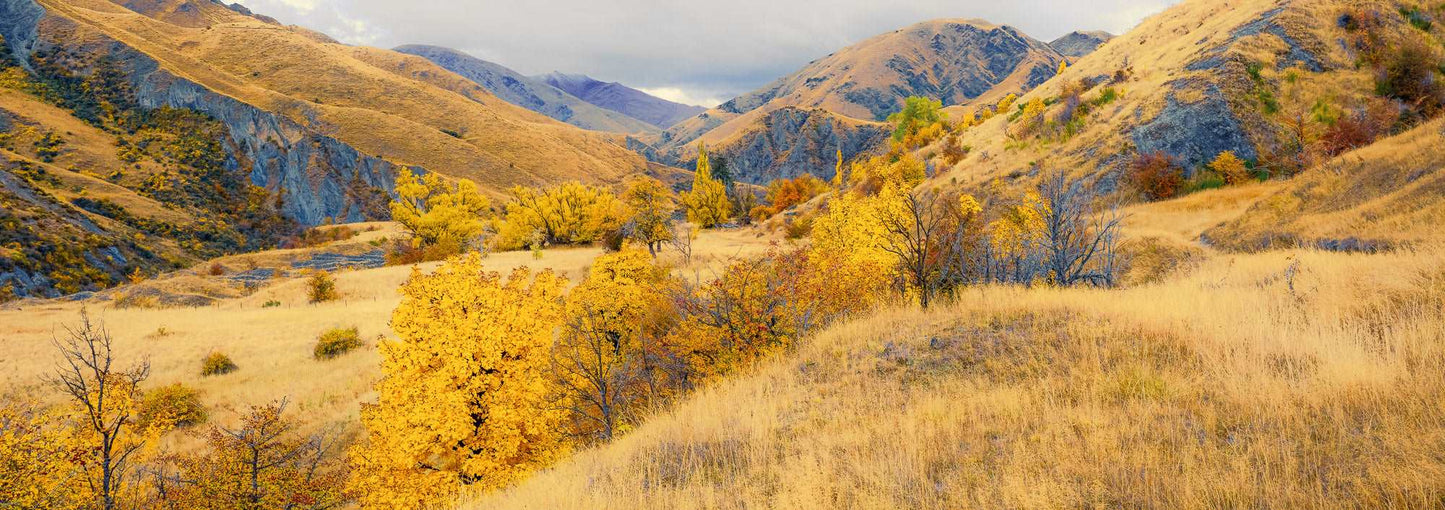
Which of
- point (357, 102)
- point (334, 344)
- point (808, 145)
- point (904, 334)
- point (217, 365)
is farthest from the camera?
point (808, 145)

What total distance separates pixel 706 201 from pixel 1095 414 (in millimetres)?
63420

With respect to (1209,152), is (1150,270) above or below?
below

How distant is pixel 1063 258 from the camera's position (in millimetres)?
13133

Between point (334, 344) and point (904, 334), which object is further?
point (334, 344)

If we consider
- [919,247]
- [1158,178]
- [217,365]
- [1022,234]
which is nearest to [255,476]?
[217,365]

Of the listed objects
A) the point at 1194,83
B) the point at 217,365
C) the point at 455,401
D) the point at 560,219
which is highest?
the point at 1194,83

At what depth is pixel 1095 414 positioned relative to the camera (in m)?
4.89

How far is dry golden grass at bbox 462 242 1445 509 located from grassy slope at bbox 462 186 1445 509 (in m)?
0.02

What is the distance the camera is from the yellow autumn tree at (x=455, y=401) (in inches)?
496

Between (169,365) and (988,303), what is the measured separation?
97.6 ft

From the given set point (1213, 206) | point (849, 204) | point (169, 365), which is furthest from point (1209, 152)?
point (169, 365)

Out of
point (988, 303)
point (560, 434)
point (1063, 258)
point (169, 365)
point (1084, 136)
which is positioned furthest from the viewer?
point (1084, 136)

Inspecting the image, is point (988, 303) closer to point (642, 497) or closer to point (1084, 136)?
point (642, 497)

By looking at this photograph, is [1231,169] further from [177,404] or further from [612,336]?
[177,404]
